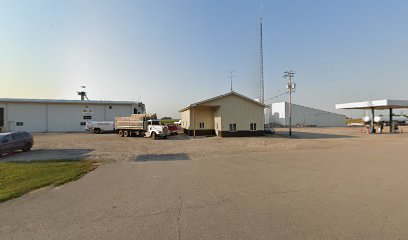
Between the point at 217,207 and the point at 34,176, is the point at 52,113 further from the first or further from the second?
the point at 217,207

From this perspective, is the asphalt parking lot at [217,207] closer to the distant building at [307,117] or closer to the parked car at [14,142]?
the parked car at [14,142]

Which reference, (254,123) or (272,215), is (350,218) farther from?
(254,123)

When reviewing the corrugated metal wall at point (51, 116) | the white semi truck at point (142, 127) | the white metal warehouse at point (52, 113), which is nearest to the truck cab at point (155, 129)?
the white semi truck at point (142, 127)

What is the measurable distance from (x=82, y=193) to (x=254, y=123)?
83.2 ft

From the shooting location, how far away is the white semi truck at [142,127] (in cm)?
2605

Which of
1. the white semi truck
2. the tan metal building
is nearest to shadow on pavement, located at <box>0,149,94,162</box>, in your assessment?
the white semi truck

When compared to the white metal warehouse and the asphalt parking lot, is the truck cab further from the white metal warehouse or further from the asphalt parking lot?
the asphalt parking lot

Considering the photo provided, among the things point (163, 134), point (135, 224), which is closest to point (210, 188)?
point (135, 224)

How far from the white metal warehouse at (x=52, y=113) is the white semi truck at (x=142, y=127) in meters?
10.4

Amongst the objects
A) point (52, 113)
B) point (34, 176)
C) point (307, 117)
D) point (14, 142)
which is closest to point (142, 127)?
point (14, 142)

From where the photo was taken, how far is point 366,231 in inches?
161

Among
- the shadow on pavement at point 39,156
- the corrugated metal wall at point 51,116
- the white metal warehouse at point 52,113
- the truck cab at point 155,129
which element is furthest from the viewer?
the corrugated metal wall at point 51,116

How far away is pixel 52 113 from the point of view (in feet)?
121

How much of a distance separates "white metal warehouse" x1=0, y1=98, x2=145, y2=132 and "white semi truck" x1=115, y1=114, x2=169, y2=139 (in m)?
10.4
